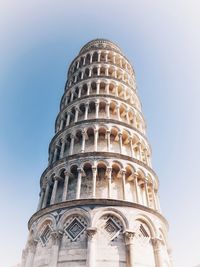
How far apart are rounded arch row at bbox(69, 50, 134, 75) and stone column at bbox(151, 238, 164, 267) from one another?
643 inches

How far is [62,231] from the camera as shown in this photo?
12820mm

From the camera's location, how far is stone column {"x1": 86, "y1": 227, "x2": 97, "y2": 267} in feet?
36.8

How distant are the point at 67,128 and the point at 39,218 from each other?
6.45 meters

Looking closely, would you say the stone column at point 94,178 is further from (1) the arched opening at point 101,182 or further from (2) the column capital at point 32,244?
(2) the column capital at point 32,244

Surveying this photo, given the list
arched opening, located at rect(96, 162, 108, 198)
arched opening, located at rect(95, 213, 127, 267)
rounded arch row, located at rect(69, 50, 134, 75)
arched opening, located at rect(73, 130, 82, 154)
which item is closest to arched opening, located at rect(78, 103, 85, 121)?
arched opening, located at rect(73, 130, 82, 154)

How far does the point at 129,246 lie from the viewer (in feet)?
39.4

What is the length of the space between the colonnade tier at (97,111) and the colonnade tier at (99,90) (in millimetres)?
939

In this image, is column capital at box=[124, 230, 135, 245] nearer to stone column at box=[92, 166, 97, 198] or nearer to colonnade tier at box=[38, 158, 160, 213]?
colonnade tier at box=[38, 158, 160, 213]

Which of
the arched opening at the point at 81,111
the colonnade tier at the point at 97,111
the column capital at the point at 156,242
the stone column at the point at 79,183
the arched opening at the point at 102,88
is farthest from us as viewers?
the arched opening at the point at 102,88

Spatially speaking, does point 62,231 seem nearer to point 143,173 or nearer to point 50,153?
point 143,173

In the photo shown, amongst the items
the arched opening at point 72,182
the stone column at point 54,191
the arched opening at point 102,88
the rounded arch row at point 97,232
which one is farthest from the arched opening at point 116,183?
the arched opening at point 102,88

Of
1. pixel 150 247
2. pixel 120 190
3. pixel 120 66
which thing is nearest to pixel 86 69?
pixel 120 66

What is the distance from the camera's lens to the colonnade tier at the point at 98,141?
17109 millimetres

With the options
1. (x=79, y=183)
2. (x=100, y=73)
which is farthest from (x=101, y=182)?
(x=100, y=73)
